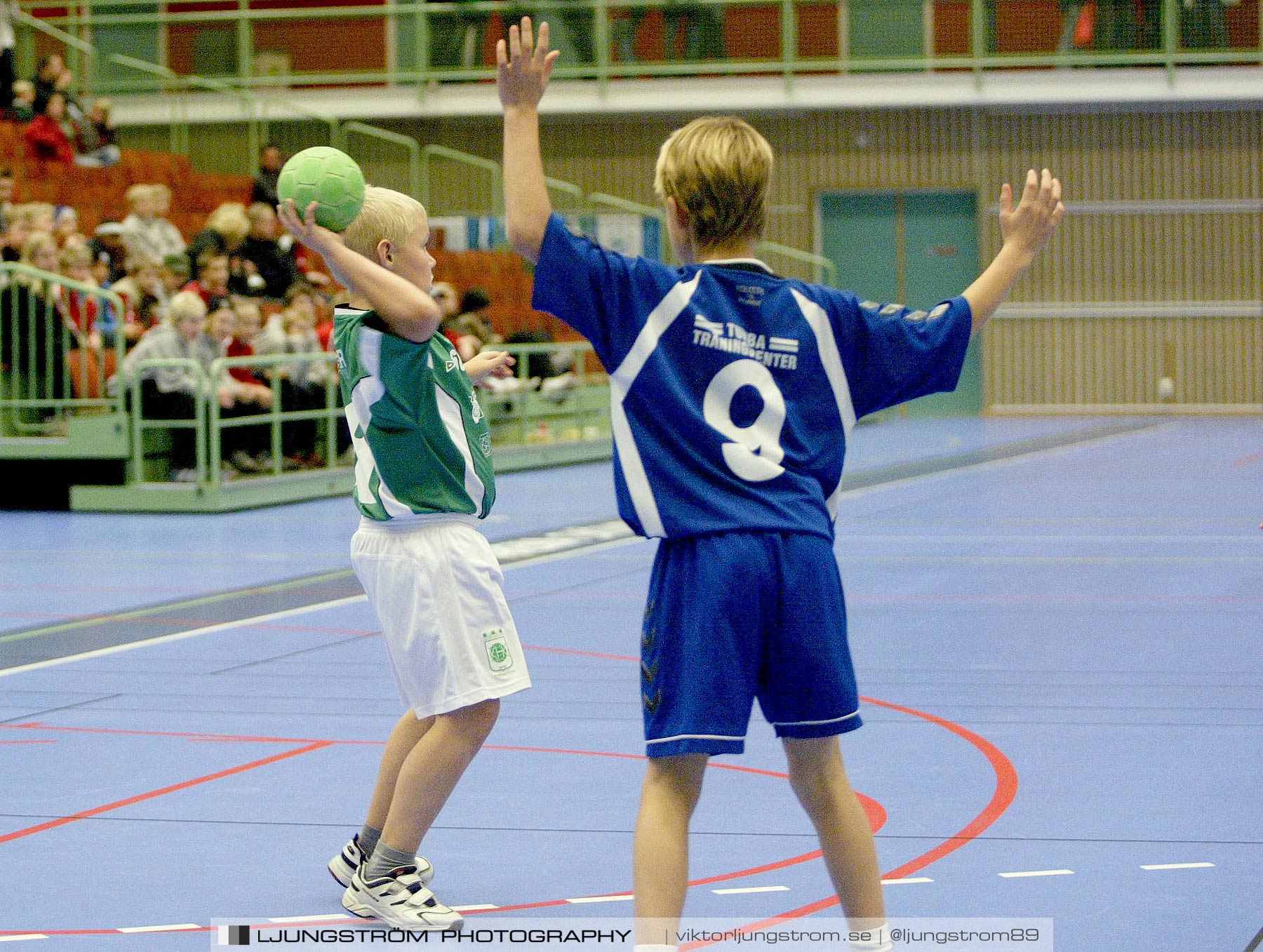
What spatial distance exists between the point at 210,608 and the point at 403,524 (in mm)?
4494

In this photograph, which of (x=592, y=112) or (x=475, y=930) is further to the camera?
(x=592, y=112)

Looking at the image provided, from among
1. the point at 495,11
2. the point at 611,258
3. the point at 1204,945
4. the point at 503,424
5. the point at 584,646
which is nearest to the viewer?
the point at 611,258

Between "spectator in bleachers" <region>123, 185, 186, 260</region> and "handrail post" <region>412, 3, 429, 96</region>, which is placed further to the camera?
"handrail post" <region>412, 3, 429, 96</region>

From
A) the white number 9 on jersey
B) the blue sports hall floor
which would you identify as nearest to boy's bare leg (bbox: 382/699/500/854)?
the blue sports hall floor

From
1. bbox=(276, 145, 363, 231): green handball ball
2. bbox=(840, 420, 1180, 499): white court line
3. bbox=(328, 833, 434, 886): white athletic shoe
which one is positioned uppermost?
bbox=(276, 145, 363, 231): green handball ball

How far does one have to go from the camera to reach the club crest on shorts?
3.50 meters

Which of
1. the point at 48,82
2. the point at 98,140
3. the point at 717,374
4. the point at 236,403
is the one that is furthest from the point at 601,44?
the point at 717,374

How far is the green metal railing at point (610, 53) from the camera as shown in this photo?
2141cm

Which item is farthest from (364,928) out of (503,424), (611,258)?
(503,424)

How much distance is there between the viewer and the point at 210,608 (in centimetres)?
777

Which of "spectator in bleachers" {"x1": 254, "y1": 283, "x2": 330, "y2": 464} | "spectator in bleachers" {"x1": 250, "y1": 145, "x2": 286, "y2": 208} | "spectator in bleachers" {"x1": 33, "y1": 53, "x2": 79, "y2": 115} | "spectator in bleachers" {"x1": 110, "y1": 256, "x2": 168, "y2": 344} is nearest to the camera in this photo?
"spectator in bleachers" {"x1": 254, "y1": 283, "x2": 330, "y2": 464}

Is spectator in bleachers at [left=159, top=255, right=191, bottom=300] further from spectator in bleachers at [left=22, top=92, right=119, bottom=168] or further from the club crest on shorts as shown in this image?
the club crest on shorts

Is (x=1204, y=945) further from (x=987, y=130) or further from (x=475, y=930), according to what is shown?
(x=987, y=130)

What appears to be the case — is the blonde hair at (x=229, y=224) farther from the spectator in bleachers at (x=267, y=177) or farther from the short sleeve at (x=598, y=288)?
the short sleeve at (x=598, y=288)
